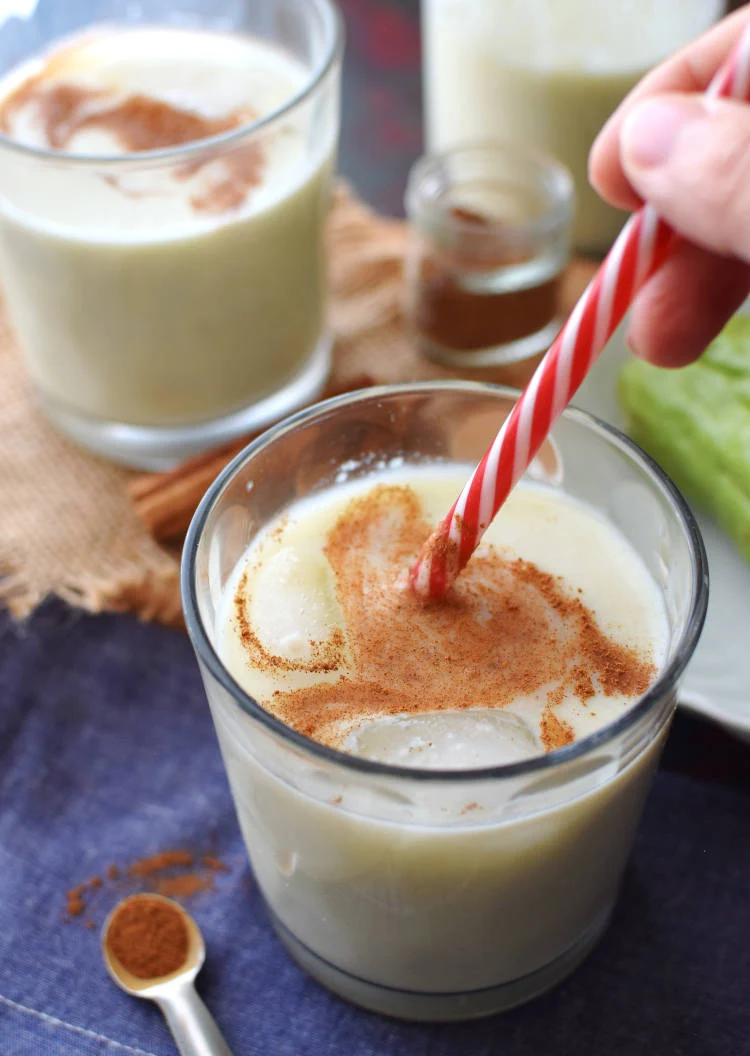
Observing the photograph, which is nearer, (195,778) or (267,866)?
(267,866)

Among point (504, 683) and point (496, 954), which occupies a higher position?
point (504, 683)

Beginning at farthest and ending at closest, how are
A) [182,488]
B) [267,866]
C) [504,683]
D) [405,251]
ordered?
[405,251] → [182,488] → [267,866] → [504,683]

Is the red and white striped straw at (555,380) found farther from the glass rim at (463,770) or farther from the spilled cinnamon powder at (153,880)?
the spilled cinnamon powder at (153,880)

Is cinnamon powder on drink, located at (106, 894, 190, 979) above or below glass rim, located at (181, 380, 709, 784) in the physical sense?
below

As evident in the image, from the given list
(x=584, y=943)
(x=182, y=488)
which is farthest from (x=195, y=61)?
(x=584, y=943)

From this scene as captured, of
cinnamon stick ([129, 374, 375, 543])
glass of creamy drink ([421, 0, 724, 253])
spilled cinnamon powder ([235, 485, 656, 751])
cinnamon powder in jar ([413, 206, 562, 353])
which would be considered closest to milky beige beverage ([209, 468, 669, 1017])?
spilled cinnamon powder ([235, 485, 656, 751])

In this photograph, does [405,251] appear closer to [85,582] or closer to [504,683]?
[85,582]

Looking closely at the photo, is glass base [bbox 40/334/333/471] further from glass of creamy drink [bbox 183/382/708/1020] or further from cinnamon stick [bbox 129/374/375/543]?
glass of creamy drink [bbox 183/382/708/1020]

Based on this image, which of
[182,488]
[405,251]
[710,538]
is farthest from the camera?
[405,251]
